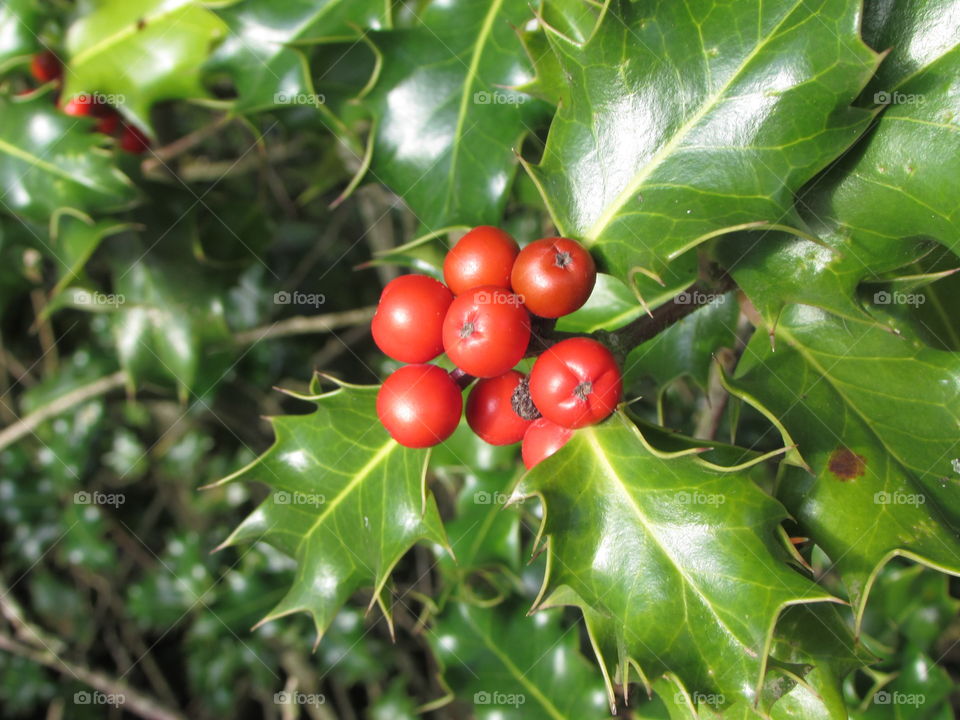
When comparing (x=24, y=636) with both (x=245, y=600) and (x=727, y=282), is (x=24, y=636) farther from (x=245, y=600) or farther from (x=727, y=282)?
(x=727, y=282)

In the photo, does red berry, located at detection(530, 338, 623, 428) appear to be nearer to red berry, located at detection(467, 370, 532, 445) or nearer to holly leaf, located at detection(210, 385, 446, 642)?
red berry, located at detection(467, 370, 532, 445)

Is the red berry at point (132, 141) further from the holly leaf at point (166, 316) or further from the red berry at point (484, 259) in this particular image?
the red berry at point (484, 259)

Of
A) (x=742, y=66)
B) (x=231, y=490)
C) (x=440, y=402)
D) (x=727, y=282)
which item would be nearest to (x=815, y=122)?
(x=742, y=66)

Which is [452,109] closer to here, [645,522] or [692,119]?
[692,119]

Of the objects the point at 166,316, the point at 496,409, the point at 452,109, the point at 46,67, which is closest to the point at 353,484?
the point at 496,409

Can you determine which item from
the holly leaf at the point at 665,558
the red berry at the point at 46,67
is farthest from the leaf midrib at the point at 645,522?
the red berry at the point at 46,67

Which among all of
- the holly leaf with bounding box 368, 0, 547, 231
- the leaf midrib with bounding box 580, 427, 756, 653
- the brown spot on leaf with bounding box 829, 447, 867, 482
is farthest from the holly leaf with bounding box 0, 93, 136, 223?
the brown spot on leaf with bounding box 829, 447, 867, 482
